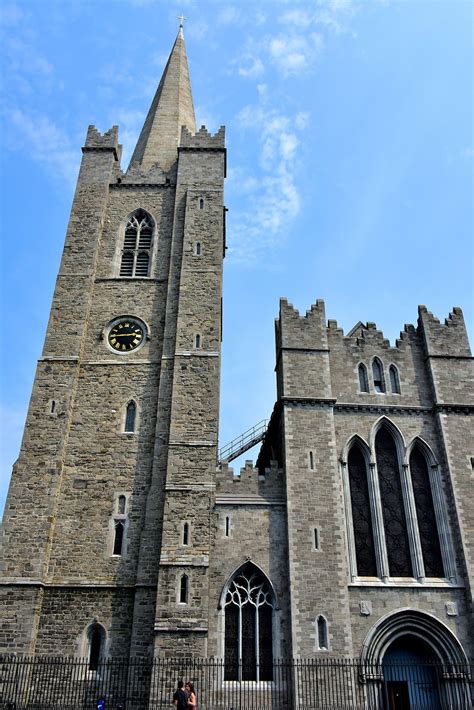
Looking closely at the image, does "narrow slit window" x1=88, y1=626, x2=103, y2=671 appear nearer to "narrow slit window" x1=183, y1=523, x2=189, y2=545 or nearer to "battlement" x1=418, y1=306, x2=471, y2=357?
"narrow slit window" x1=183, y1=523, x2=189, y2=545

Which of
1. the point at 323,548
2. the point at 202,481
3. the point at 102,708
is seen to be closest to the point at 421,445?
the point at 323,548

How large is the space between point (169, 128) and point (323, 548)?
76.1ft

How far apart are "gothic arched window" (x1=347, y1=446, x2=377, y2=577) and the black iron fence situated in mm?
2913

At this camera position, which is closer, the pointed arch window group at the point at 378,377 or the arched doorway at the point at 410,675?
the arched doorway at the point at 410,675

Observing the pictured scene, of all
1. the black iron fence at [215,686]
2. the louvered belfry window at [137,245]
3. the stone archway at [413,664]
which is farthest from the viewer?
the louvered belfry window at [137,245]

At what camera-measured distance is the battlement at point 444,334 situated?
2261cm

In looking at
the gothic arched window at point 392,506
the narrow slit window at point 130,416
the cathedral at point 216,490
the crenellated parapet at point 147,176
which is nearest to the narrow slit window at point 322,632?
the cathedral at point 216,490

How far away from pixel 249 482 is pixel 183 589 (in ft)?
13.3

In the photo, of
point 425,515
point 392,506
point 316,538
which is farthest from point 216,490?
point 425,515

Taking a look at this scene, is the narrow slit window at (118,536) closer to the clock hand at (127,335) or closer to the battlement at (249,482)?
the battlement at (249,482)

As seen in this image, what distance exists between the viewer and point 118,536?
762 inches

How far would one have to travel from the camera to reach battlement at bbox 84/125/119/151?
2836 centimetres

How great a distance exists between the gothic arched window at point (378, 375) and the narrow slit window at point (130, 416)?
8.75 m

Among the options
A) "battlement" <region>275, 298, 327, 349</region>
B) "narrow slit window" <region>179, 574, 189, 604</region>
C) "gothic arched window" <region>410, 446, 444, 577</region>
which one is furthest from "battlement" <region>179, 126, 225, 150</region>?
"narrow slit window" <region>179, 574, 189, 604</region>
